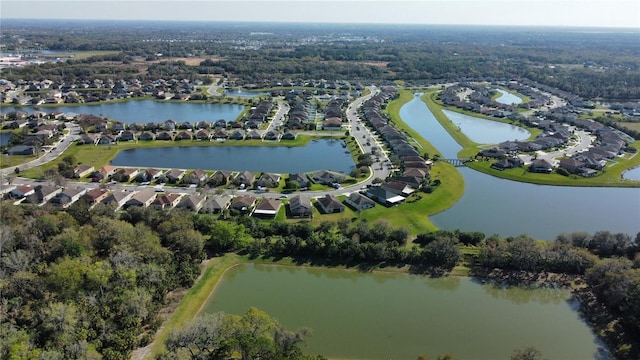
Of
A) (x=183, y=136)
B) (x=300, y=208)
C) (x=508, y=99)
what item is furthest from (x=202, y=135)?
(x=508, y=99)

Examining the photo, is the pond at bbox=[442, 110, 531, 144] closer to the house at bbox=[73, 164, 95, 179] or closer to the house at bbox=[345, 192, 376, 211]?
the house at bbox=[345, 192, 376, 211]

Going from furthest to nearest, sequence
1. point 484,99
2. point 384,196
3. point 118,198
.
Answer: point 484,99 < point 384,196 < point 118,198

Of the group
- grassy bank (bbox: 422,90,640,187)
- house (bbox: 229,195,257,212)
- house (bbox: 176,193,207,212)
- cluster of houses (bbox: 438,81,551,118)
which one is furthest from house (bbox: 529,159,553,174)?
house (bbox: 176,193,207,212)

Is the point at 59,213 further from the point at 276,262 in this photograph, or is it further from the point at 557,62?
the point at 557,62

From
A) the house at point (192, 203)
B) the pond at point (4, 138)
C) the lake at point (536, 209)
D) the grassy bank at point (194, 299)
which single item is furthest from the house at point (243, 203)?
the pond at point (4, 138)

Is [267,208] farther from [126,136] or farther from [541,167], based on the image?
[541,167]

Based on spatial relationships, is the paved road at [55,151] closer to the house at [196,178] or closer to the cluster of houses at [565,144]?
the house at [196,178]
